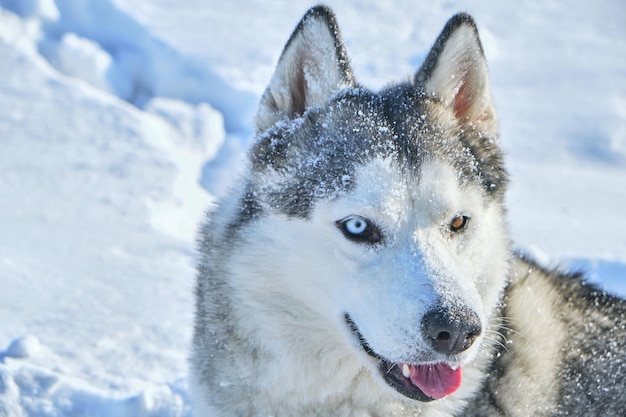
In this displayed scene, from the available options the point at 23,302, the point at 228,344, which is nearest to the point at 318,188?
the point at 228,344

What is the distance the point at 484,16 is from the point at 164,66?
3888mm

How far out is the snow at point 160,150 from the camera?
379cm

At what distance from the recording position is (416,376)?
2.20 metres

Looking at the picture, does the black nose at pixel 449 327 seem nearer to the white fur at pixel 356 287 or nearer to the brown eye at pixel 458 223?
the white fur at pixel 356 287

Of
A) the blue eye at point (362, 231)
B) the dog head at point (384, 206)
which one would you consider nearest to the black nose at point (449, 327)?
the dog head at point (384, 206)

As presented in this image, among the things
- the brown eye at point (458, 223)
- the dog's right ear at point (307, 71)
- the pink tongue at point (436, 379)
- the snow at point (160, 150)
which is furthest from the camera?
the snow at point (160, 150)

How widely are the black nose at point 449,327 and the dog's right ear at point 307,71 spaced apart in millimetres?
911

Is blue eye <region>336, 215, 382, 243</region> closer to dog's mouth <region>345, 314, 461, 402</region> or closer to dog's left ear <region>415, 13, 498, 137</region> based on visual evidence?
dog's mouth <region>345, 314, 461, 402</region>

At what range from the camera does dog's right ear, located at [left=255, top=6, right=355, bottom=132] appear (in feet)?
8.05

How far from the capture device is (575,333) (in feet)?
8.59

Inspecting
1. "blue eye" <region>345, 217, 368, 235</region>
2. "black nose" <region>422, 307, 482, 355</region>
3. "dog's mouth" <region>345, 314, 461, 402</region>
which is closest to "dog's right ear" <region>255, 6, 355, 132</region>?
"blue eye" <region>345, 217, 368, 235</region>

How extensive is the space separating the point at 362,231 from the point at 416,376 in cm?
45

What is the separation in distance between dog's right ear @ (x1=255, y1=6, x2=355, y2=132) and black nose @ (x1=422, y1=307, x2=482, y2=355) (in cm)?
91

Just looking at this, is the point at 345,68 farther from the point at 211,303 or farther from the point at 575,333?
the point at 575,333
